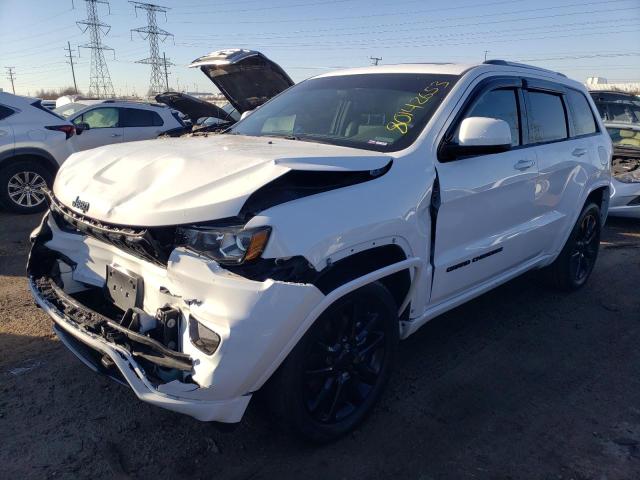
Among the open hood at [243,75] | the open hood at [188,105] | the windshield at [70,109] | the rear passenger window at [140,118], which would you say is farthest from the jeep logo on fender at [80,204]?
the open hood at [188,105]

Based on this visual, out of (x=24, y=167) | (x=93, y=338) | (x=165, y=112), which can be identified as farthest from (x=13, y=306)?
(x=165, y=112)

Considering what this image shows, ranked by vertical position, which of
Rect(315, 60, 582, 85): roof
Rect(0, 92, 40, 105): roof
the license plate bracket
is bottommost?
the license plate bracket

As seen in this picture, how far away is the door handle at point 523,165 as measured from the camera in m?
3.79

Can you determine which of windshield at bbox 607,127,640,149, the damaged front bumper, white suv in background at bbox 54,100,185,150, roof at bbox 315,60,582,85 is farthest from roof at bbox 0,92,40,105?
windshield at bbox 607,127,640,149

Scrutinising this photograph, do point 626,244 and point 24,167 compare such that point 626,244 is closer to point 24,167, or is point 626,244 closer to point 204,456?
point 204,456

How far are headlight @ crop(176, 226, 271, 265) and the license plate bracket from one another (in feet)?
1.20

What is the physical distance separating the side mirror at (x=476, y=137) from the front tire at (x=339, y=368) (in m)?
0.99

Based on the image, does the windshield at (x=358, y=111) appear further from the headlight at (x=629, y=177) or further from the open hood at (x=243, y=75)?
the headlight at (x=629, y=177)

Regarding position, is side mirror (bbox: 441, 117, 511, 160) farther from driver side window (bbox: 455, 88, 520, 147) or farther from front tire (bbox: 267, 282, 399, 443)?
front tire (bbox: 267, 282, 399, 443)

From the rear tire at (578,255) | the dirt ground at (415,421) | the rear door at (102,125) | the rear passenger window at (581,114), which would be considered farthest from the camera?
the rear door at (102,125)

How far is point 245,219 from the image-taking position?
89.7 inches

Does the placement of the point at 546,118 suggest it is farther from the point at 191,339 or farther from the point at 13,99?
the point at 13,99

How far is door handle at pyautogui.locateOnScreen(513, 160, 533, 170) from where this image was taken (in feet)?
12.4

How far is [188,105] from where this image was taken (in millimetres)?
12812
